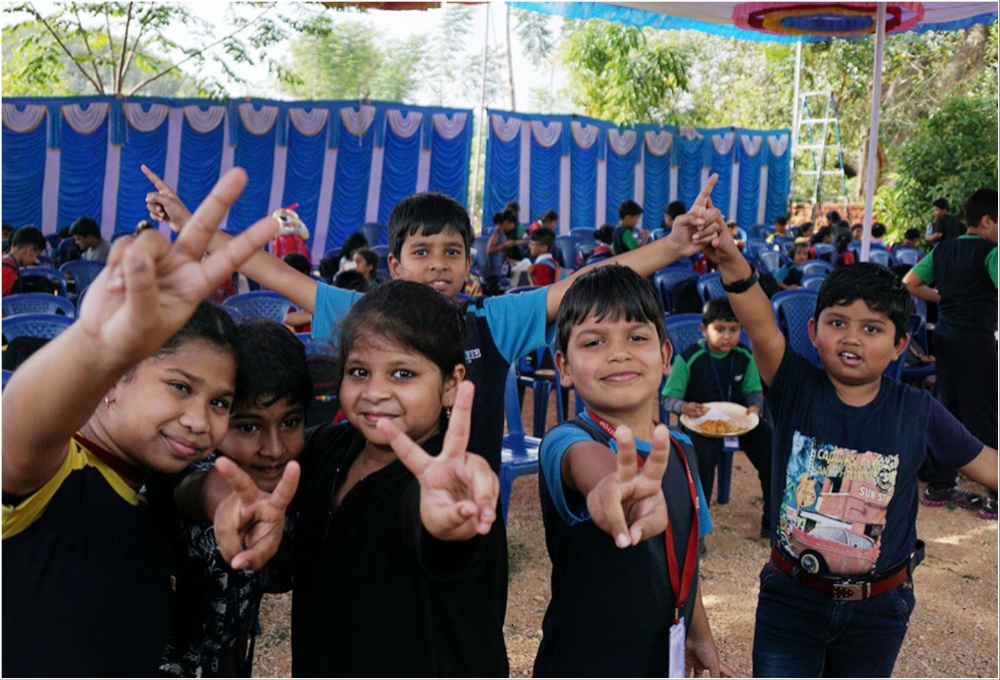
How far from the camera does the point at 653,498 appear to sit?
1.16 metres

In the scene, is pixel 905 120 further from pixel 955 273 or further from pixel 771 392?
pixel 771 392

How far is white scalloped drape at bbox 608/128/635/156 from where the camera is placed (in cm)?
1855

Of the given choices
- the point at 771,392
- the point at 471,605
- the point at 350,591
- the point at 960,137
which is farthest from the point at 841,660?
the point at 960,137

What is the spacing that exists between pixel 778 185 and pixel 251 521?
73.2 feet

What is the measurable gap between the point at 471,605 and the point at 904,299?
136 cm

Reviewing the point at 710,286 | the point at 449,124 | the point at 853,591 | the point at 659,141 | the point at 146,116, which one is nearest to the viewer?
the point at 853,591

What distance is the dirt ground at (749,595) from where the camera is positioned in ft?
10.2

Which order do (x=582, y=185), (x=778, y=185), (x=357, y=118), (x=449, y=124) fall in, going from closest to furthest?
1. (x=357, y=118)
2. (x=449, y=124)
3. (x=582, y=185)
4. (x=778, y=185)

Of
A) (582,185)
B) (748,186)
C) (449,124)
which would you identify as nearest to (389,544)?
(449,124)

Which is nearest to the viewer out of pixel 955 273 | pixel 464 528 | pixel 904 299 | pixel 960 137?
pixel 464 528

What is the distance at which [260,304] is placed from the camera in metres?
5.11

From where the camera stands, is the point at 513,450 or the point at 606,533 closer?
the point at 606,533

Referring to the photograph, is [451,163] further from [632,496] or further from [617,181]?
[632,496]

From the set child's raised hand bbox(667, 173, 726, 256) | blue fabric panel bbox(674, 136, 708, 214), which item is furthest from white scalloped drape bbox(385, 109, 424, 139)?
child's raised hand bbox(667, 173, 726, 256)
